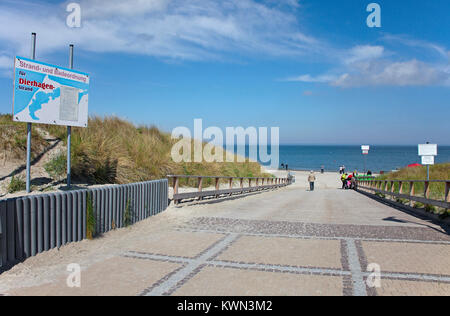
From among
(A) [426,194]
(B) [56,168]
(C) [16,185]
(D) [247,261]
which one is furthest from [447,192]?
(C) [16,185]

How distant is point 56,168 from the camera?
420 inches

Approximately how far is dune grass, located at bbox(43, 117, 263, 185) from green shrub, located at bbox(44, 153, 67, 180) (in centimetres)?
96

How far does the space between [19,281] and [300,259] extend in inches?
169

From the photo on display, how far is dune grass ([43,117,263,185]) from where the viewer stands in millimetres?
12617

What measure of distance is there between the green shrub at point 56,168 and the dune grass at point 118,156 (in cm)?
96

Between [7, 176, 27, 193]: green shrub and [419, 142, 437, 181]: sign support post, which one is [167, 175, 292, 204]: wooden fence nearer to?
[7, 176, 27, 193]: green shrub

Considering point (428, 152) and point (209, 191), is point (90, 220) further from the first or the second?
point (428, 152)

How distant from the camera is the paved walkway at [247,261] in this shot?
193 inches

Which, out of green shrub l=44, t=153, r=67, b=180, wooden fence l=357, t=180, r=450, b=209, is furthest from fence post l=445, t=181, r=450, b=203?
green shrub l=44, t=153, r=67, b=180

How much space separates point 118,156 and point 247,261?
376 inches

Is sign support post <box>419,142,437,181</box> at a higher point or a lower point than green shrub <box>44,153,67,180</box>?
higher
